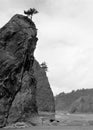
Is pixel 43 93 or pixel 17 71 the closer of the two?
pixel 17 71

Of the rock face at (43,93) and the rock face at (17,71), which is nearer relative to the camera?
the rock face at (17,71)

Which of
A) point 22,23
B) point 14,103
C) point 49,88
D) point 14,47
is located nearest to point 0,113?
point 14,103

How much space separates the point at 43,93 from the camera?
379ft

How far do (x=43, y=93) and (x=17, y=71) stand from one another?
171ft

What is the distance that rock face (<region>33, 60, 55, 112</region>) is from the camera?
113438mm

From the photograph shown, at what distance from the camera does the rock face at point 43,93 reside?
113 meters

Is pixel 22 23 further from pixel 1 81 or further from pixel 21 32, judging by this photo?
pixel 1 81

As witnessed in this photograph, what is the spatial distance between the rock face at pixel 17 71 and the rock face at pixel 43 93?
41.0m

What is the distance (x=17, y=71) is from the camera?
64500 mm

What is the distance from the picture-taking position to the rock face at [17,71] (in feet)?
204

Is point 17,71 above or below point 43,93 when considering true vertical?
below

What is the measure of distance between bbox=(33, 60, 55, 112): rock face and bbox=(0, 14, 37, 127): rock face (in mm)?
40982

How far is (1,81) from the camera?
6188 centimetres

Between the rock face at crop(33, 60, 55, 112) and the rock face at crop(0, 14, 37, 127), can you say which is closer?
the rock face at crop(0, 14, 37, 127)
